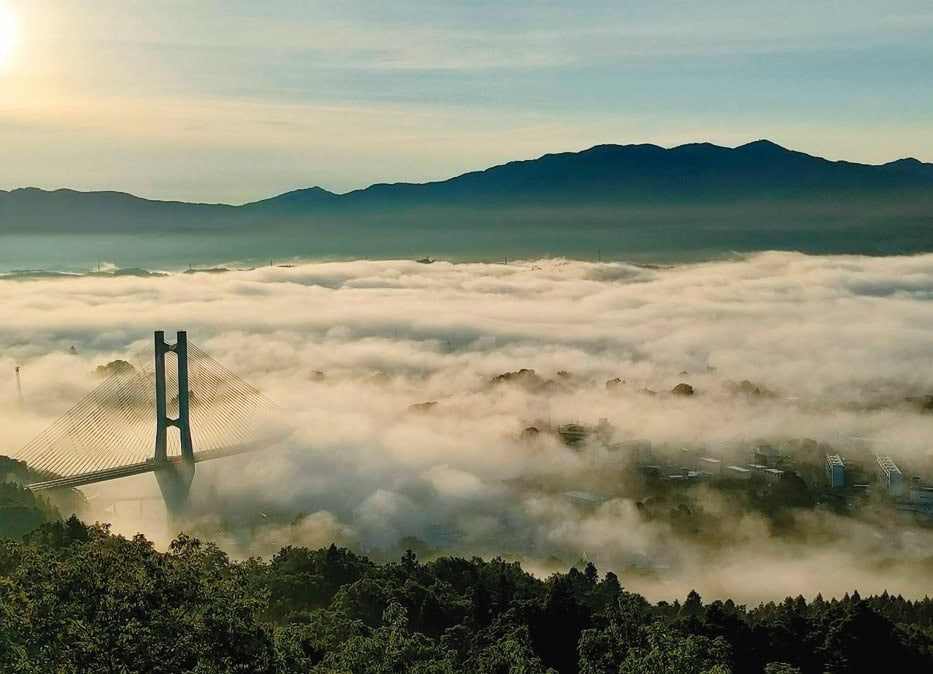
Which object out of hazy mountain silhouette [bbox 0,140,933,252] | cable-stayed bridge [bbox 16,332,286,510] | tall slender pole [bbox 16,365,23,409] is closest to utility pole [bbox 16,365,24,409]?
tall slender pole [bbox 16,365,23,409]

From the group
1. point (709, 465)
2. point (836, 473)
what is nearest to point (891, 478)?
point (836, 473)

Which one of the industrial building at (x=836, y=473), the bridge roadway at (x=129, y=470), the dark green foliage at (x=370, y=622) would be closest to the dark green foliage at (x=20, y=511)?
the bridge roadway at (x=129, y=470)

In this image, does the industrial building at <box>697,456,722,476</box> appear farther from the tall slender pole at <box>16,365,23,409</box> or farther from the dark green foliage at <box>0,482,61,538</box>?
the tall slender pole at <box>16,365,23,409</box>

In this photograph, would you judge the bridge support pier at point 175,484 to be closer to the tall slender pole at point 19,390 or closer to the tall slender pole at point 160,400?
the tall slender pole at point 160,400

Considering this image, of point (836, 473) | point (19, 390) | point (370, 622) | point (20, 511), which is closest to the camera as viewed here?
point (370, 622)

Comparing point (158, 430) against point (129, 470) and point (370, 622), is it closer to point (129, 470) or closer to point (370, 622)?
point (129, 470)

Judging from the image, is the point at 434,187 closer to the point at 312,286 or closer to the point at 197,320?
the point at 312,286
